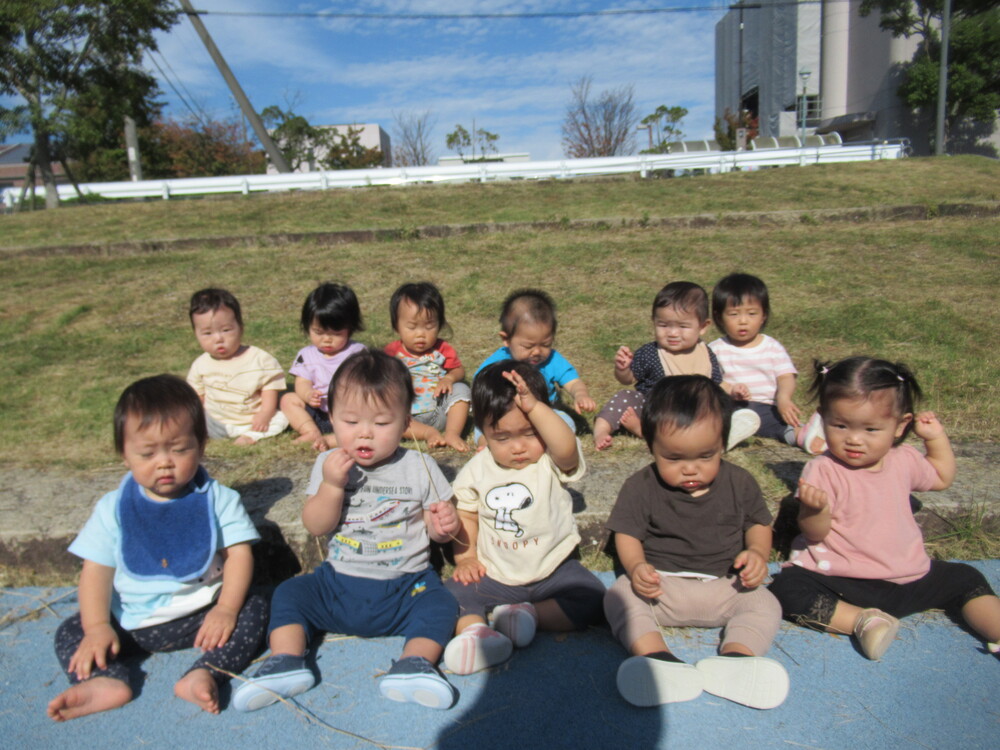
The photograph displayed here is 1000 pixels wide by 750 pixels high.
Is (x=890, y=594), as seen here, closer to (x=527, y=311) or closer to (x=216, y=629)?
(x=527, y=311)

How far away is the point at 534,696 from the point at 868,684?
38.8 inches

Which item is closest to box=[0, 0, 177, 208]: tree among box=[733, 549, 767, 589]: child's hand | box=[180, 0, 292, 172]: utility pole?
box=[180, 0, 292, 172]: utility pole

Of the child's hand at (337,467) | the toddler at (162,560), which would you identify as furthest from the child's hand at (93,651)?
the child's hand at (337,467)

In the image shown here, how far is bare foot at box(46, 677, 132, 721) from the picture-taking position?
6.24ft

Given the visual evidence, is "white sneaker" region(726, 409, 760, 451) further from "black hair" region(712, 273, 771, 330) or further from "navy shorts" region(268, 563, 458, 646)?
"navy shorts" region(268, 563, 458, 646)

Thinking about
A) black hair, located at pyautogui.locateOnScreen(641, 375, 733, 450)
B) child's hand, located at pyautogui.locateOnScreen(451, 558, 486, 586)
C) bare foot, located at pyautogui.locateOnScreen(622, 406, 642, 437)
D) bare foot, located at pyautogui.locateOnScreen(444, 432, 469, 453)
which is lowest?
child's hand, located at pyautogui.locateOnScreen(451, 558, 486, 586)

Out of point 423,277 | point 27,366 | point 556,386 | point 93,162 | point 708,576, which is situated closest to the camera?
point 708,576

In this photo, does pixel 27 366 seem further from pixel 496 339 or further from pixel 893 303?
pixel 893 303

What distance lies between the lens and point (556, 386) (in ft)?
11.4

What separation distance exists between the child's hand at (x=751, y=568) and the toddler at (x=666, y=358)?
1069 millimetres

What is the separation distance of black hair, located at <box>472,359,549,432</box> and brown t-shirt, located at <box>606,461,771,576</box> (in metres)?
0.50

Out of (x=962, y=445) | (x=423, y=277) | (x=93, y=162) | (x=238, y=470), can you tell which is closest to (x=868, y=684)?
(x=962, y=445)

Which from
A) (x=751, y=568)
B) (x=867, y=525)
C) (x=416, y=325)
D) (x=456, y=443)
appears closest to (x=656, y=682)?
(x=751, y=568)

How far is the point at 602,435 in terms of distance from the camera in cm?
333
